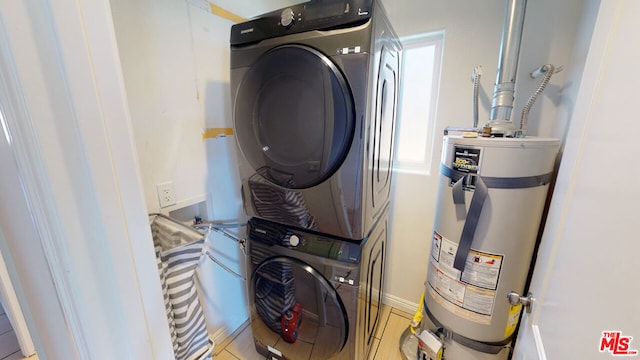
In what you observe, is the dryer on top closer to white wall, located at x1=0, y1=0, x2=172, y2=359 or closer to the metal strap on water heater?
the metal strap on water heater

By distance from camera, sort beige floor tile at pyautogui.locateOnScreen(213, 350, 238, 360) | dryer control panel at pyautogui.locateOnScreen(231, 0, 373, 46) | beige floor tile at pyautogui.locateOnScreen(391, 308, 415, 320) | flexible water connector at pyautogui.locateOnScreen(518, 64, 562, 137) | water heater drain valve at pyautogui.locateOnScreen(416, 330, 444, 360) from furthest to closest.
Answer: beige floor tile at pyautogui.locateOnScreen(391, 308, 415, 320) → beige floor tile at pyautogui.locateOnScreen(213, 350, 238, 360) → water heater drain valve at pyautogui.locateOnScreen(416, 330, 444, 360) → flexible water connector at pyautogui.locateOnScreen(518, 64, 562, 137) → dryer control panel at pyautogui.locateOnScreen(231, 0, 373, 46)

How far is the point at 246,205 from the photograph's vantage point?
118 centimetres

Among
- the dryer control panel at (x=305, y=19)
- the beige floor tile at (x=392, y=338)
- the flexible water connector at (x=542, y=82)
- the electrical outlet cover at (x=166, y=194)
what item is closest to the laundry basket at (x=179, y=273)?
the electrical outlet cover at (x=166, y=194)

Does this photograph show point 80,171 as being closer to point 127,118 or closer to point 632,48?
point 127,118

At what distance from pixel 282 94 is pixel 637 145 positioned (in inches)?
36.1

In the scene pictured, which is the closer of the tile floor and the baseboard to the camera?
the tile floor

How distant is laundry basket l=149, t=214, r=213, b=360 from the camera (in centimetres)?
97

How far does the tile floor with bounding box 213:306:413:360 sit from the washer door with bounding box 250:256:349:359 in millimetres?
351

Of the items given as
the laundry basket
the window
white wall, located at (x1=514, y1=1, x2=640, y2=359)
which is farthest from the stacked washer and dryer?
white wall, located at (x1=514, y1=1, x2=640, y2=359)

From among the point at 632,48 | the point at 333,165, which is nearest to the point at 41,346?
the point at 333,165

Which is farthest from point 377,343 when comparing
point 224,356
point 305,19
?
point 305,19

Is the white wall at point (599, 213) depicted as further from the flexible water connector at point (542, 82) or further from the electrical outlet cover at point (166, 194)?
the electrical outlet cover at point (166, 194)

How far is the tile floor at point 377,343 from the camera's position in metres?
1.45
